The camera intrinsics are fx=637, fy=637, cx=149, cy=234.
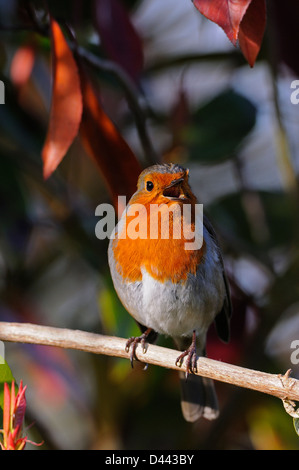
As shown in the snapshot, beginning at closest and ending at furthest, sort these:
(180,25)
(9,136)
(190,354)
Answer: (190,354) → (9,136) → (180,25)

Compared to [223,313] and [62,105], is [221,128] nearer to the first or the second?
[223,313]

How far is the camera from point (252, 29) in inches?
54.6

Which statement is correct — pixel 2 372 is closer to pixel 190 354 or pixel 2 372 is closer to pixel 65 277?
pixel 190 354

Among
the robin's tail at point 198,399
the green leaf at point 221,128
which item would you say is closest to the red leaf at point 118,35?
the green leaf at point 221,128

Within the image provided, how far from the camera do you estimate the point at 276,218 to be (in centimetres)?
256

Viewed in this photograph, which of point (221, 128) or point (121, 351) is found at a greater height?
point (221, 128)

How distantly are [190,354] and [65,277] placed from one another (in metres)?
1.45

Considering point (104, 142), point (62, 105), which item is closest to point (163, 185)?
point (104, 142)

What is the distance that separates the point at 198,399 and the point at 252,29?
1.53 metres

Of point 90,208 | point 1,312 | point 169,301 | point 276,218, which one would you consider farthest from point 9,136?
point 276,218

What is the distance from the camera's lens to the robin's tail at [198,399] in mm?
2441

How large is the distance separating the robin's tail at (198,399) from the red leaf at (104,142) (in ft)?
3.39

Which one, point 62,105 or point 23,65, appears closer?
point 62,105

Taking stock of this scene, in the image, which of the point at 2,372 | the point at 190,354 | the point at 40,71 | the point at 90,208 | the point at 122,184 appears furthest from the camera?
the point at 40,71
